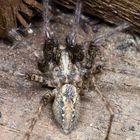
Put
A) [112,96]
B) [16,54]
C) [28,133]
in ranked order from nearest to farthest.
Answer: [28,133] → [112,96] → [16,54]

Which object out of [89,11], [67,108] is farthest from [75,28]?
[67,108]

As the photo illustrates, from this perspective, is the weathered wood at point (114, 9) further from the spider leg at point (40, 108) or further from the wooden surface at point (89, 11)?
the spider leg at point (40, 108)

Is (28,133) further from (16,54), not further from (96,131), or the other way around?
(16,54)

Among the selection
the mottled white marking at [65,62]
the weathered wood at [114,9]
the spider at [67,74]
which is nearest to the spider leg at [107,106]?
the spider at [67,74]

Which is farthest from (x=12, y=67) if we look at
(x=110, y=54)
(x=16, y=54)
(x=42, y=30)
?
(x=110, y=54)

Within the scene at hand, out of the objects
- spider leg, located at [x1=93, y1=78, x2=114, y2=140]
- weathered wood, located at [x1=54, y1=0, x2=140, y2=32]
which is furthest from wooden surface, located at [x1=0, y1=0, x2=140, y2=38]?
spider leg, located at [x1=93, y1=78, x2=114, y2=140]

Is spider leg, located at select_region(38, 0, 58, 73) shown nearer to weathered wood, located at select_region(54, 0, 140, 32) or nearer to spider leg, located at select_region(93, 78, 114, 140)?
weathered wood, located at select_region(54, 0, 140, 32)

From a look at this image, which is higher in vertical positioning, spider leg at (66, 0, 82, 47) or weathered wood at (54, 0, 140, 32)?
weathered wood at (54, 0, 140, 32)
